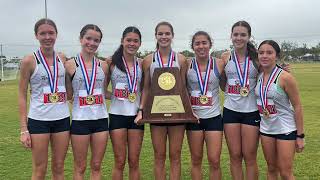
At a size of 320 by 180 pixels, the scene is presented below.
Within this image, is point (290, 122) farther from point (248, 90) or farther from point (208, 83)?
point (208, 83)

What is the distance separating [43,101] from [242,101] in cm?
259

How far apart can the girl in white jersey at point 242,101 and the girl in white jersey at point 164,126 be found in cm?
66

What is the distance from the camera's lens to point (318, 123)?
1248 centimetres

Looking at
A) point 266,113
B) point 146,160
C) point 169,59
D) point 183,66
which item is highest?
point 169,59

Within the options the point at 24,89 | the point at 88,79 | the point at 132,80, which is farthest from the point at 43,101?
the point at 132,80

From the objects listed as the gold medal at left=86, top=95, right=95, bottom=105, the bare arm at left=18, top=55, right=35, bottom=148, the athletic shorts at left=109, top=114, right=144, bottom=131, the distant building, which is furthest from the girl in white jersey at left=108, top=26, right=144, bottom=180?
the distant building

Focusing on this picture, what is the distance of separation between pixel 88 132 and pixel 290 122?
2.53 metres

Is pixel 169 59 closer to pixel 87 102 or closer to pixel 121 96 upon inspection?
pixel 121 96

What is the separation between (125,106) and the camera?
549 centimetres

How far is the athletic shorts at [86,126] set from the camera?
5.18 meters

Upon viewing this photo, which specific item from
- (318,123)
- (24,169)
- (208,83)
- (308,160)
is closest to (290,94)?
(208,83)

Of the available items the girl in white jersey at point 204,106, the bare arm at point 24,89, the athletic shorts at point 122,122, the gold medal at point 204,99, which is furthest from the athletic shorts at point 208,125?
the bare arm at point 24,89

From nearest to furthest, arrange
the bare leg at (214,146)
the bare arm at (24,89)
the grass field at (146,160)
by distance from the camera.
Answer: the bare arm at (24,89), the bare leg at (214,146), the grass field at (146,160)

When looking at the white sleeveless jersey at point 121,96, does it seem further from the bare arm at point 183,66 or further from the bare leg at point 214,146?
the bare leg at point 214,146
